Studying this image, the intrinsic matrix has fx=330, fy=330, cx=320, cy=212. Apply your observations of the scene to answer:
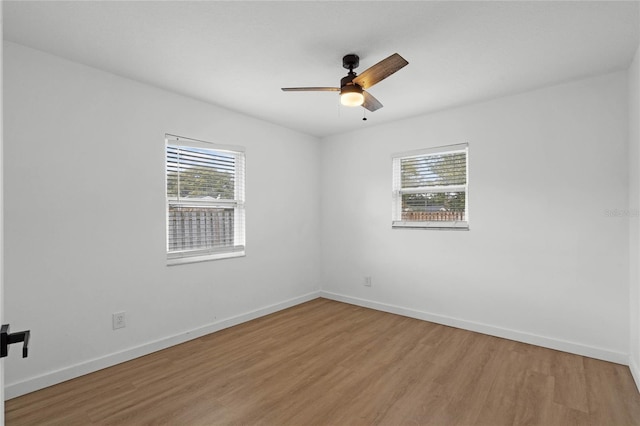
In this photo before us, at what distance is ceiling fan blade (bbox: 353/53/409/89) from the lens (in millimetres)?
2126

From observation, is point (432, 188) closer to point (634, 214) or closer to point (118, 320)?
point (634, 214)

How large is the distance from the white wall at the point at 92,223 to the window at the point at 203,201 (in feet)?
0.37

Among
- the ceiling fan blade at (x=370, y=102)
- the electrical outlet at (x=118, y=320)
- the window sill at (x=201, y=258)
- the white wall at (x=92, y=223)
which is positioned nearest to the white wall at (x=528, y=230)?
the ceiling fan blade at (x=370, y=102)

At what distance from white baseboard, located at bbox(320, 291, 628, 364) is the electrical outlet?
2768mm

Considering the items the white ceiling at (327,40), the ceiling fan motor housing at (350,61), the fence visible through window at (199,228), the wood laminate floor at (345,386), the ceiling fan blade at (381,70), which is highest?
the white ceiling at (327,40)

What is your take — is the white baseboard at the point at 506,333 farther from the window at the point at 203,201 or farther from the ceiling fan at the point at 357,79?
the ceiling fan at the point at 357,79

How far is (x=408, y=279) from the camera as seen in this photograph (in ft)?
13.3

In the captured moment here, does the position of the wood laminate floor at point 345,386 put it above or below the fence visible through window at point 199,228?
below

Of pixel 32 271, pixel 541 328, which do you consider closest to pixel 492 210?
pixel 541 328

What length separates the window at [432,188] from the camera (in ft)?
12.1

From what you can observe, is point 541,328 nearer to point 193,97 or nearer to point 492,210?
point 492,210

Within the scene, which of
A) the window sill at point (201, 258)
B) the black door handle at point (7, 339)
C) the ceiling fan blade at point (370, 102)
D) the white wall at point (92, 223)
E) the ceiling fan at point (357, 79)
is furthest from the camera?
the window sill at point (201, 258)

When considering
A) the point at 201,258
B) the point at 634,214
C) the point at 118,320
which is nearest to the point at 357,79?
the point at 201,258

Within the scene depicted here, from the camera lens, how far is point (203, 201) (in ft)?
11.4
